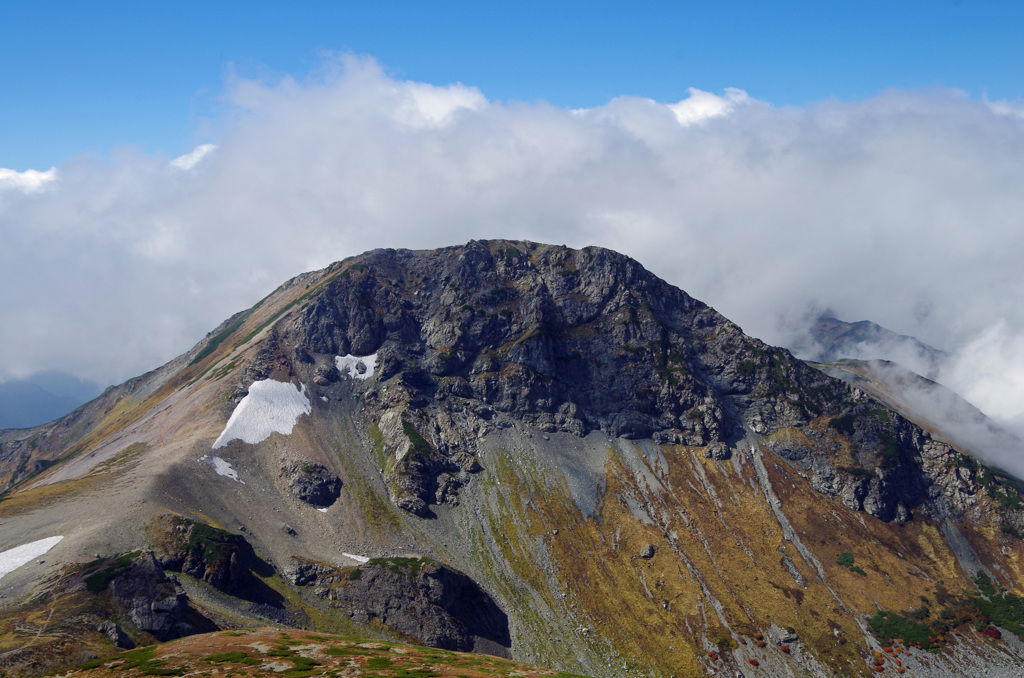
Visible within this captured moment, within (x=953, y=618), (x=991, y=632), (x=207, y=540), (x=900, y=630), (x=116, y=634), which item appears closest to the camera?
(x=116, y=634)

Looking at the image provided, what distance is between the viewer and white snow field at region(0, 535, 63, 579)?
114125 millimetres

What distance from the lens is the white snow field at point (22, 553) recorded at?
374ft

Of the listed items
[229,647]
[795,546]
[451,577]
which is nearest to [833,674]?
[795,546]

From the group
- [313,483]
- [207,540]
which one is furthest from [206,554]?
[313,483]

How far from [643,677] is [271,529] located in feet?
370

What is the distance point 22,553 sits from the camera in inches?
4700

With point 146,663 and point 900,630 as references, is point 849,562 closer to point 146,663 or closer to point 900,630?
point 900,630

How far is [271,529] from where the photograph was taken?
166750mm

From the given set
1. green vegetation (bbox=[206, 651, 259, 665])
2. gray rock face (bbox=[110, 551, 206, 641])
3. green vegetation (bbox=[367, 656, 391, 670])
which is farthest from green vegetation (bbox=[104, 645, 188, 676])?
gray rock face (bbox=[110, 551, 206, 641])

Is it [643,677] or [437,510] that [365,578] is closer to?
[437,510]

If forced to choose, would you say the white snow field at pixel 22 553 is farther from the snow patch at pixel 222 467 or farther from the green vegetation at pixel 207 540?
the snow patch at pixel 222 467

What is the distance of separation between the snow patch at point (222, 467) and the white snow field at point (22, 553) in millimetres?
53220

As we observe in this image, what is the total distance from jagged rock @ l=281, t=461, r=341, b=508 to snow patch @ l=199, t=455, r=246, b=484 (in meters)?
14.6

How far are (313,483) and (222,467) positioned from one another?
28944 mm
